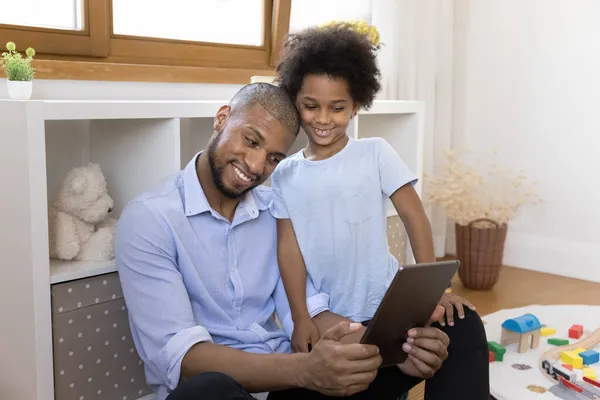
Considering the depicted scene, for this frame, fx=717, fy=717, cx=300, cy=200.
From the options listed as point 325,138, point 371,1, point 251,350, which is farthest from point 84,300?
point 371,1

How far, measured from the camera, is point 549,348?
216cm

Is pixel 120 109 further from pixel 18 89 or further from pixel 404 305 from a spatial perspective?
pixel 404 305

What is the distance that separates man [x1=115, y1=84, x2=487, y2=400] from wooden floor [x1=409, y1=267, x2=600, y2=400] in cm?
138

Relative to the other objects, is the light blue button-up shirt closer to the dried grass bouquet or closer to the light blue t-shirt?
the light blue t-shirt

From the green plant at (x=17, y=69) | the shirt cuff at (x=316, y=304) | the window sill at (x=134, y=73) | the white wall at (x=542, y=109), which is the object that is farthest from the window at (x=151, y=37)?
the white wall at (x=542, y=109)

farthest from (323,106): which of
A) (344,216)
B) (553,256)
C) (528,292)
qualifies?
(553,256)

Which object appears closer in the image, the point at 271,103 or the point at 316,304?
the point at 271,103

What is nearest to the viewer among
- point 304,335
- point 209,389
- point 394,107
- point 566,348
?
point 209,389

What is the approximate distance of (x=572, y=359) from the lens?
6.59 ft

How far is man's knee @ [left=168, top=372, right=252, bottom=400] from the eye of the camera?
100 cm

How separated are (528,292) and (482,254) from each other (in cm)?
25

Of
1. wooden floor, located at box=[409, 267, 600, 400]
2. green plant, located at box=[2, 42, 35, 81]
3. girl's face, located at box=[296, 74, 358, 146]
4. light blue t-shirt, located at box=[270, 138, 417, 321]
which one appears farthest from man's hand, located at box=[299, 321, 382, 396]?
wooden floor, located at box=[409, 267, 600, 400]

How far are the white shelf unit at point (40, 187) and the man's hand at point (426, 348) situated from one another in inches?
25.6

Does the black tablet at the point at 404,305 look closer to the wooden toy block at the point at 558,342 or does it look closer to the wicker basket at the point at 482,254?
the wooden toy block at the point at 558,342
